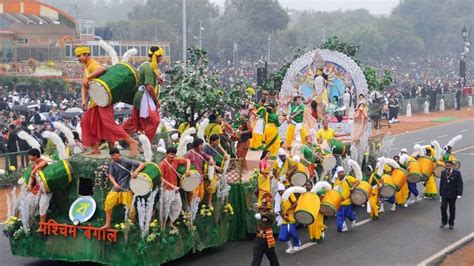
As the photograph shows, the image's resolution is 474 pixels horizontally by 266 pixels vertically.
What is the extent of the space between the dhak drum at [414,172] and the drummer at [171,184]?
7.57m

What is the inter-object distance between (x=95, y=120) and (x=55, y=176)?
1.22 metres

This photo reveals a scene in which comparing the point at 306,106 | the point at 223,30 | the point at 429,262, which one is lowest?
the point at 429,262

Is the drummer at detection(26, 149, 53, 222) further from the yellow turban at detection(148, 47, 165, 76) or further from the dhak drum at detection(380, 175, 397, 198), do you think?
the dhak drum at detection(380, 175, 397, 198)

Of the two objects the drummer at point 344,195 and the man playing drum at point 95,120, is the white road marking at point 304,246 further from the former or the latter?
the man playing drum at point 95,120

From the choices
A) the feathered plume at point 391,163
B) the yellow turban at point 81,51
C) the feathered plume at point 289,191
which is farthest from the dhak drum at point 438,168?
the yellow turban at point 81,51

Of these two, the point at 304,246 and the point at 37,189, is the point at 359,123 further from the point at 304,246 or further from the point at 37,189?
the point at 37,189

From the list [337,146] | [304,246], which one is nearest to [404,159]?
[337,146]

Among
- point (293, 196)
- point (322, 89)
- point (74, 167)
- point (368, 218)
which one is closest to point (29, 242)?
point (74, 167)

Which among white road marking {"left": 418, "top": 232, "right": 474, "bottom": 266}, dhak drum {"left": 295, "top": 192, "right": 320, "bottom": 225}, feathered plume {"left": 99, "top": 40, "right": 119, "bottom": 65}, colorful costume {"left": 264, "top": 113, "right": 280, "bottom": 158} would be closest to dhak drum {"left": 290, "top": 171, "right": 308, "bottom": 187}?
dhak drum {"left": 295, "top": 192, "right": 320, "bottom": 225}

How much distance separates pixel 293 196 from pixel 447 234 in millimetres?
3628

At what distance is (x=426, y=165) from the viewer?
2148 cm

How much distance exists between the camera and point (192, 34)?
9044cm

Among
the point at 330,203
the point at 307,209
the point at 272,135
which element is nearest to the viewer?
the point at 307,209

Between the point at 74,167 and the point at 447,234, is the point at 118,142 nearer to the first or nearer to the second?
the point at 74,167
